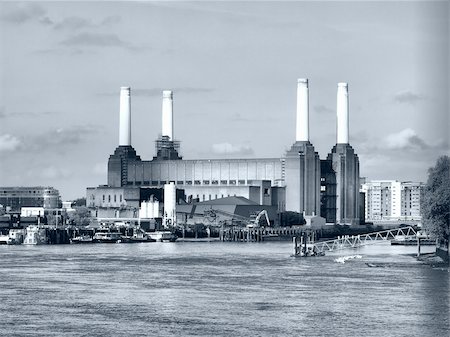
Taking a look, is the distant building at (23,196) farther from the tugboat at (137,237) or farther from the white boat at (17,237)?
the white boat at (17,237)

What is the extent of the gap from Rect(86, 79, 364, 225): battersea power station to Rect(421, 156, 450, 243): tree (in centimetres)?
5014

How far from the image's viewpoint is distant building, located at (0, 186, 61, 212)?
12025cm

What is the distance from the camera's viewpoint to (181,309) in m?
29.2

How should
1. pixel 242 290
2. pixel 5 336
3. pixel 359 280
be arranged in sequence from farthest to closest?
1. pixel 359 280
2. pixel 242 290
3. pixel 5 336

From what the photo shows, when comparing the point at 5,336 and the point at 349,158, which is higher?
the point at 349,158

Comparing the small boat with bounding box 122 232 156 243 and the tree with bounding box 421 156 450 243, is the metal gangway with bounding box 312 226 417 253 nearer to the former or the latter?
the tree with bounding box 421 156 450 243

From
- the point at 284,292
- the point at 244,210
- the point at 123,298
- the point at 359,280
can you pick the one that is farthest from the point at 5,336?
the point at 244,210

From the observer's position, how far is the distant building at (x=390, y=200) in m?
151

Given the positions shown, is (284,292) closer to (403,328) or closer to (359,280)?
(359,280)

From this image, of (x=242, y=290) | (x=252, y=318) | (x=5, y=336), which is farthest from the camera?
(x=242, y=290)

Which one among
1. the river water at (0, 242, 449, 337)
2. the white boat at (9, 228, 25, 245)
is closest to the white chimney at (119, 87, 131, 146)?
the white boat at (9, 228, 25, 245)

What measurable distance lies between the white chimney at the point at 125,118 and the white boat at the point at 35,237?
2776 centimetres

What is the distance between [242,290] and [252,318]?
6517 mm

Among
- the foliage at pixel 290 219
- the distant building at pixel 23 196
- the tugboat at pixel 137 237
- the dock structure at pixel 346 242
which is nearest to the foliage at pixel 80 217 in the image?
the distant building at pixel 23 196
